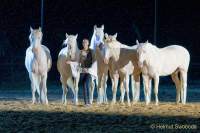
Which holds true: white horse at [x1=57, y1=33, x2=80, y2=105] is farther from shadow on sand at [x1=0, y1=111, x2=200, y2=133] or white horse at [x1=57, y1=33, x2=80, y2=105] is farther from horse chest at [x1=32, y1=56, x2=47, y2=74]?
shadow on sand at [x1=0, y1=111, x2=200, y2=133]

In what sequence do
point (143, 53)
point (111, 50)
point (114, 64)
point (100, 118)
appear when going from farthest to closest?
point (114, 64)
point (111, 50)
point (143, 53)
point (100, 118)

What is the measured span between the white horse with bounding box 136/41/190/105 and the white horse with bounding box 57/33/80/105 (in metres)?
1.57

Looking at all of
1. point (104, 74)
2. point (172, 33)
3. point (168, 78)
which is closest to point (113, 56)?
point (104, 74)

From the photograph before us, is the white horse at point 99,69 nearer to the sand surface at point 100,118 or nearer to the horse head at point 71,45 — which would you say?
the horse head at point 71,45

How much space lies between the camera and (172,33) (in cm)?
2908

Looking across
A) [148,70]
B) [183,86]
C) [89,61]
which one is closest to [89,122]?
[148,70]

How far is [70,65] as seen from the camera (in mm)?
18078

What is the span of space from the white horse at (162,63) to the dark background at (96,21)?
30.8 feet

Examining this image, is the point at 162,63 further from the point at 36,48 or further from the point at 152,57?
the point at 36,48

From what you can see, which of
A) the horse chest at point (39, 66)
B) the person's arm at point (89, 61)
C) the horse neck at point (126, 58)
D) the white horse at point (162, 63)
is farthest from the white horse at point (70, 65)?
the white horse at point (162, 63)

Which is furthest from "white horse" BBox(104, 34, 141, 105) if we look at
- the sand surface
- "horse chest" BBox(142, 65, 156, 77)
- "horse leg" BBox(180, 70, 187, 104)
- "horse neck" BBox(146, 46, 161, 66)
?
"horse leg" BBox(180, 70, 187, 104)

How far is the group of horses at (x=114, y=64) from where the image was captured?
17534 mm

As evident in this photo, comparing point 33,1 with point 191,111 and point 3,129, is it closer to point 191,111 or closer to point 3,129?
point 191,111

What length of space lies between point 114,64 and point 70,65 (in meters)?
1.10
